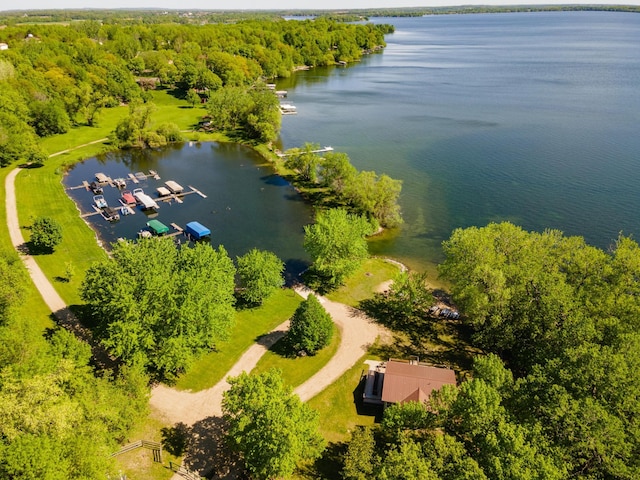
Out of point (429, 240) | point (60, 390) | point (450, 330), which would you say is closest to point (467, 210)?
point (429, 240)

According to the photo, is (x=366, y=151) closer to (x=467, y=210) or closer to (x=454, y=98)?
(x=467, y=210)

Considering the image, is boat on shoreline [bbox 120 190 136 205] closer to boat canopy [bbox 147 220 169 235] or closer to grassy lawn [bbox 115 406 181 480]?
→ boat canopy [bbox 147 220 169 235]

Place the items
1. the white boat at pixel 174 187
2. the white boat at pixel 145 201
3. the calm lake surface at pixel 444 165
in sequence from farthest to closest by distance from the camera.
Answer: the white boat at pixel 174 187
the white boat at pixel 145 201
the calm lake surface at pixel 444 165

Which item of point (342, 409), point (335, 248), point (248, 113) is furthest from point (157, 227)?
point (248, 113)

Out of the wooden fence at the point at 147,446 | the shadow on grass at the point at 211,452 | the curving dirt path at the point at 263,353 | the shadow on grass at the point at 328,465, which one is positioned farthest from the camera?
the curving dirt path at the point at 263,353

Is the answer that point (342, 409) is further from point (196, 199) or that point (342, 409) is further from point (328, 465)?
point (196, 199)

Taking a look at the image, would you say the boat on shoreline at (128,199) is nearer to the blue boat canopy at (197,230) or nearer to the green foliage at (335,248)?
the blue boat canopy at (197,230)

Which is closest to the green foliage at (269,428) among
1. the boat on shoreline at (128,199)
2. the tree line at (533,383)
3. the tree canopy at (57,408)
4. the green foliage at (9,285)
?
the tree line at (533,383)
